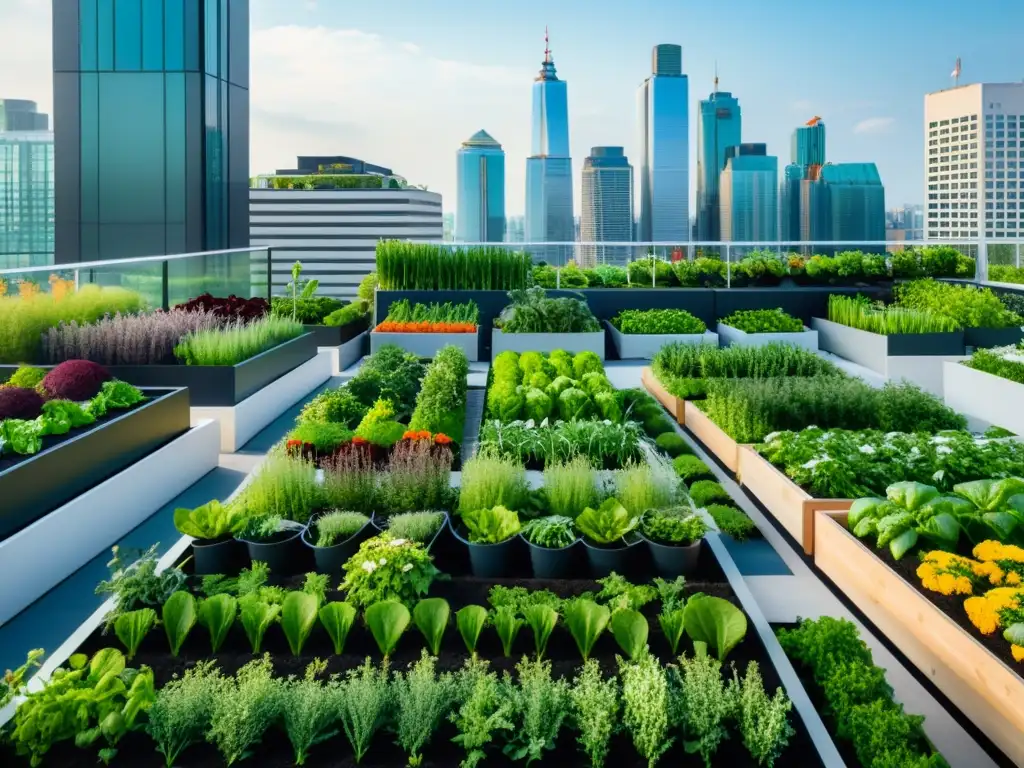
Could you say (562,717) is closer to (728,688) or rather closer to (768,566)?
(728,688)

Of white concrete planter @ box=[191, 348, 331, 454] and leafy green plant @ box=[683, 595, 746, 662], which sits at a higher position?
white concrete planter @ box=[191, 348, 331, 454]

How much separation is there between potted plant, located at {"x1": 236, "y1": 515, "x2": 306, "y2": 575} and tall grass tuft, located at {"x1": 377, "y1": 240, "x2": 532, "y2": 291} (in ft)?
30.2

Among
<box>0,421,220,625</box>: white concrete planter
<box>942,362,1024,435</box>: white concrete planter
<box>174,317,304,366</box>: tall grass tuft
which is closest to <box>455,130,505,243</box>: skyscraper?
<box>174,317,304,366</box>: tall grass tuft

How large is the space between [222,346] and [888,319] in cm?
745

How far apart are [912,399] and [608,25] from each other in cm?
3593

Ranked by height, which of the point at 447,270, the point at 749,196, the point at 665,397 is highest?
the point at 749,196

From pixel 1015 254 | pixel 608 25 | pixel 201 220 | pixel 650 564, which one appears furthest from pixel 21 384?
pixel 608 25

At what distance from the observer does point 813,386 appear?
7.05 m

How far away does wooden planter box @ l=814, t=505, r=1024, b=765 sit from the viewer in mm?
3049

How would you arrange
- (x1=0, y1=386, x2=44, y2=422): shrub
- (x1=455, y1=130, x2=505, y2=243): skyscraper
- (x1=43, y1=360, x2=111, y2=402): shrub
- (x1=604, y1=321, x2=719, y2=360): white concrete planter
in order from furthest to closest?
(x1=455, y1=130, x2=505, y2=243): skyscraper, (x1=604, y1=321, x2=719, y2=360): white concrete planter, (x1=43, y1=360, x2=111, y2=402): shrub, (x1=0, y1=386, x2=44, y2=422): shrub

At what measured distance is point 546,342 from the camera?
1166cm

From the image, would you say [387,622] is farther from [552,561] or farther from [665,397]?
[665,397]

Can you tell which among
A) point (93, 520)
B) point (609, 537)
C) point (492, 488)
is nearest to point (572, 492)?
point (492, 488)

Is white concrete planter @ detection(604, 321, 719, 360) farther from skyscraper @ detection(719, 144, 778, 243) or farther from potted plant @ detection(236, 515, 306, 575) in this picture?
skyscraper @ detection(719, 144, 778, 243)
